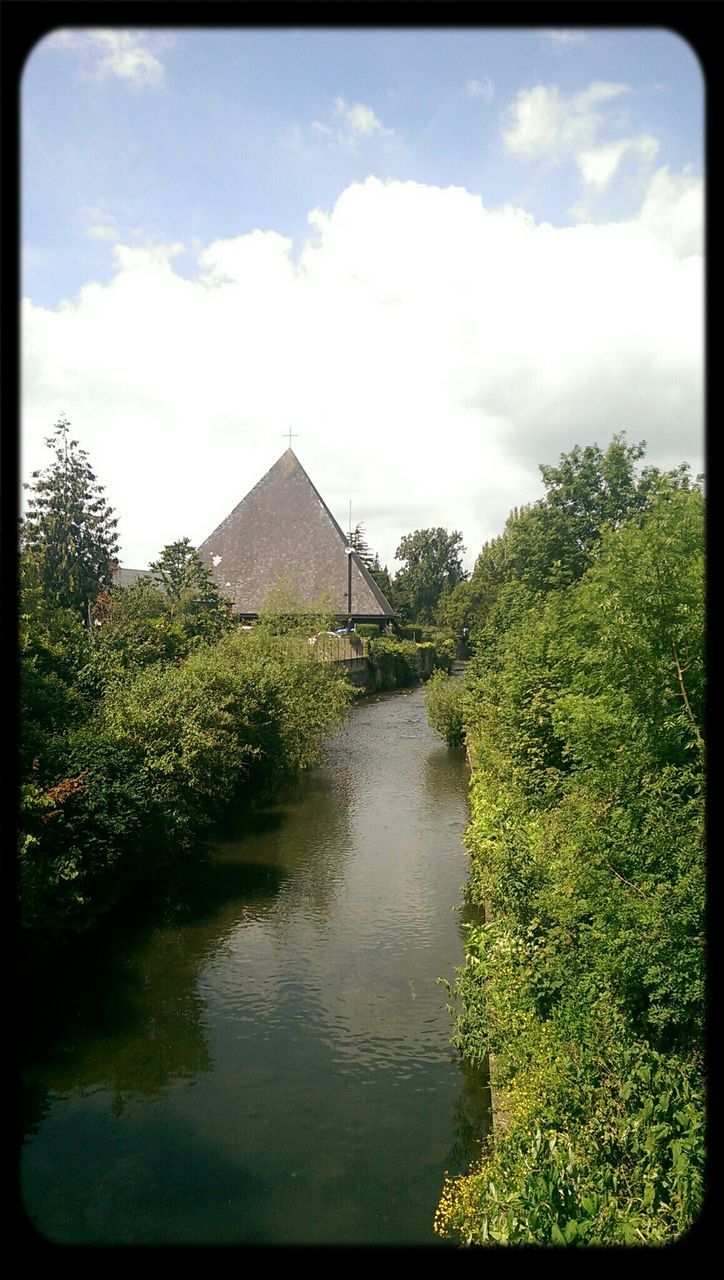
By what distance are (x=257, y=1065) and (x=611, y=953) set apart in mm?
3847

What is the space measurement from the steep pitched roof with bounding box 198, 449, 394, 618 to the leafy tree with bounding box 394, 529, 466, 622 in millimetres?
39081

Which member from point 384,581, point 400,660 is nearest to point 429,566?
point 384,581

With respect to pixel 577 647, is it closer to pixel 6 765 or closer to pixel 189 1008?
pixel 189 1008

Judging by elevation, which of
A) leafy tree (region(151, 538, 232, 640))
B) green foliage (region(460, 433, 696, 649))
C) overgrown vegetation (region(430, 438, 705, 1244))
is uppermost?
green foliage (region(460, 433, 696, 649))

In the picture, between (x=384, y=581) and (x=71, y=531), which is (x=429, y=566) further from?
(x=71, y=531)

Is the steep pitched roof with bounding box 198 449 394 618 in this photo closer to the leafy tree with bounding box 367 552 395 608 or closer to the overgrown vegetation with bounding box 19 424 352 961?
the overgrown vegetation with bounding box 19 424 352 961

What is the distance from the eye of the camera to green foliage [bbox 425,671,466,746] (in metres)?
24.3

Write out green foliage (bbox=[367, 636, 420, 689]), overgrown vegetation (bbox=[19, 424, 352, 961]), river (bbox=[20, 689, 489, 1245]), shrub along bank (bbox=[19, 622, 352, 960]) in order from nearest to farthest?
river (bbox=[20, 689, 489, 1245]), shrub along bank (bbox=[19, 622, 352, 960]), overgrown vegetation (bbox=[19, 424, 352, 961]), green foliage (bbox=[367, 636, 420, 689])

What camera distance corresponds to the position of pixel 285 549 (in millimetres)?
42812

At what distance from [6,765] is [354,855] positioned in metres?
12.5

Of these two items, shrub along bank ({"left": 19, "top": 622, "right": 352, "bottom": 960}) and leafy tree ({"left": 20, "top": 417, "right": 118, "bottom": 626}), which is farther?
leafy tree ({"left": 20, "top": 417, "right": 118, "bottom": 626})

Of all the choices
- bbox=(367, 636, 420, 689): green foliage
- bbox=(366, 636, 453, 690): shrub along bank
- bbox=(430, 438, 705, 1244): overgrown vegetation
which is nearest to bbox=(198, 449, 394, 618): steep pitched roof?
bbox=(367, 636, 420, 689): green foliage

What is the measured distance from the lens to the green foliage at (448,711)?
24.3m

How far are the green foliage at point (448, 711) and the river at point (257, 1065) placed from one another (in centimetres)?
1035
